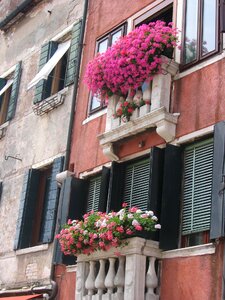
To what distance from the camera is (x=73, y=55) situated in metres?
12.1

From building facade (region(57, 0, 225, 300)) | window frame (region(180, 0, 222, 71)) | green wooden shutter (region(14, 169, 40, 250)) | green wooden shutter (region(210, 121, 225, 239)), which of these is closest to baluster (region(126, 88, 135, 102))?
building facade (region(57, 0, 225, 300))

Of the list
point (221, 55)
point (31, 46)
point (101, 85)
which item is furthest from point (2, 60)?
point (221, 55)

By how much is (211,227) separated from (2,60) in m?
9.49

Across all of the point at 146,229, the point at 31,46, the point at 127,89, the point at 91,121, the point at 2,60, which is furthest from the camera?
the point at 2,60

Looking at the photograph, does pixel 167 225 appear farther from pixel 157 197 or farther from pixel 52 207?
pixel 52 207

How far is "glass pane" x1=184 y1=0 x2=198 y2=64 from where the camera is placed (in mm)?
9070

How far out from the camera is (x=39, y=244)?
11.4 metres

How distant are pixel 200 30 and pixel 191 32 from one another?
222 mm

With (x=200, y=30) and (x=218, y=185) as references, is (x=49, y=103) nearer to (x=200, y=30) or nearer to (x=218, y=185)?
(x=200, y=30)

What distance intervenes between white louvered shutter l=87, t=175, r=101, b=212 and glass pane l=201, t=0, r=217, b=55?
2.84 meters

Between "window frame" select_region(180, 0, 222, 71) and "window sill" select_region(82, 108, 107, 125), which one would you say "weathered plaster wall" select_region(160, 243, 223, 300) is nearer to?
"window frame" select_region(180, 0, 222, 71)

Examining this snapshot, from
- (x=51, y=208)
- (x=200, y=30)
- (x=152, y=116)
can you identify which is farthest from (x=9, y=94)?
(x=200, y=30)

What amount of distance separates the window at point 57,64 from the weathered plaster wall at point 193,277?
16.6ft

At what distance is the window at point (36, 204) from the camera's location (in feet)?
37.2
